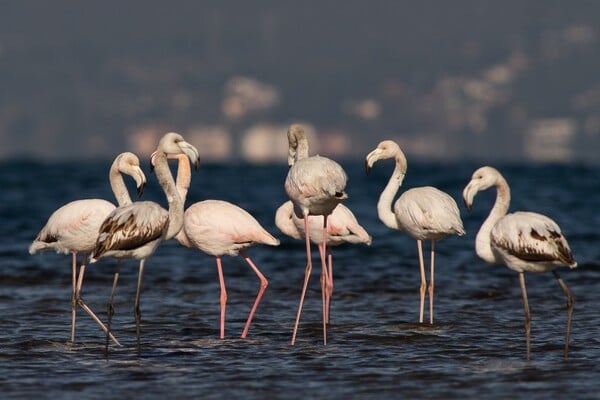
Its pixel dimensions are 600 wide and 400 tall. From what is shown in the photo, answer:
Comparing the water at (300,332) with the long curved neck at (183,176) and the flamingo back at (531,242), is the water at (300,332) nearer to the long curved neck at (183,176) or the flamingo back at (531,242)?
the flamingo back at (531,242)

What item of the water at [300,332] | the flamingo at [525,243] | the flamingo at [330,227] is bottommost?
the water at [300,332]

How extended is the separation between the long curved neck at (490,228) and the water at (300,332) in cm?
93

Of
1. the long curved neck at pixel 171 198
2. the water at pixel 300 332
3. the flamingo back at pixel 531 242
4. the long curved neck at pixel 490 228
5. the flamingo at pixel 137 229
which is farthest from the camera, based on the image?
the long curved neck at pixel 171 198

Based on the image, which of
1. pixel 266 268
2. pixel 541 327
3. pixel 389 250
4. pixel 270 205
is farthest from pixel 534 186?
pixel 541 327

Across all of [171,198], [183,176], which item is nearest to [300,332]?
[183,176]

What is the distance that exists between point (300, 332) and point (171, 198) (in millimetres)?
2412

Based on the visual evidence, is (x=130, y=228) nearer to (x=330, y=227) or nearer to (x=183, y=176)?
(x=183, y=176)

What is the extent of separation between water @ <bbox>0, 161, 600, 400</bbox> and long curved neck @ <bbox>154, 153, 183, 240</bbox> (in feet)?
3.83

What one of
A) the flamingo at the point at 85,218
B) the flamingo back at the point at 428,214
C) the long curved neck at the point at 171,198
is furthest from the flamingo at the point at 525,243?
the flamingo at the point at 85,218

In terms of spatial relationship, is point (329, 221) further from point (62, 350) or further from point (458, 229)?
point (62, 350)

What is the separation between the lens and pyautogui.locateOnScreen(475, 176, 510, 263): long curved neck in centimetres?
1017

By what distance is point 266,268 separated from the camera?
715 inches

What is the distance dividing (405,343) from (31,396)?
157 inches

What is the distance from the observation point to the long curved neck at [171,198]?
10422mm
